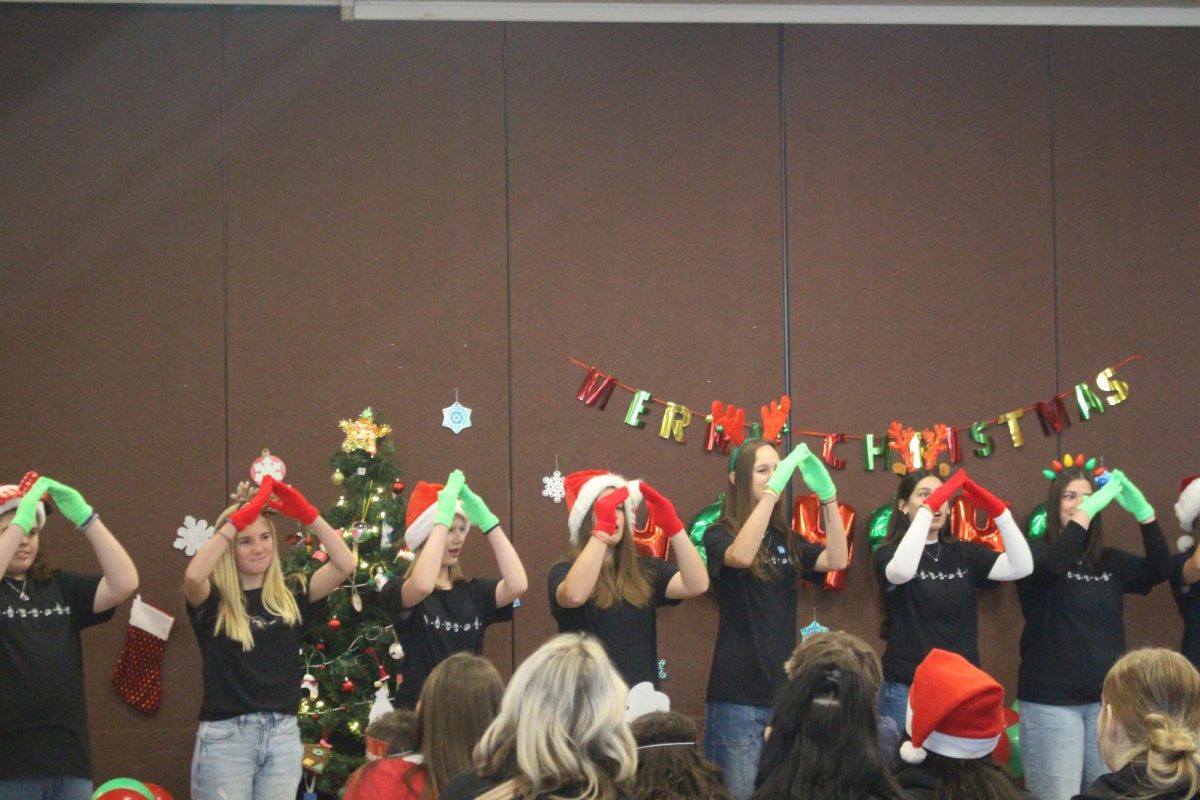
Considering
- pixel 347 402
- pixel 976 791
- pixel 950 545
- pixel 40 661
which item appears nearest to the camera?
pixel 976 791

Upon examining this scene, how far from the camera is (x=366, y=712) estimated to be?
Answer: 4.71 metres

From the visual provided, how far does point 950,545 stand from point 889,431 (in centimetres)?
122

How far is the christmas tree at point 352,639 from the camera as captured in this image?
185 inches

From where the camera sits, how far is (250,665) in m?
3.69

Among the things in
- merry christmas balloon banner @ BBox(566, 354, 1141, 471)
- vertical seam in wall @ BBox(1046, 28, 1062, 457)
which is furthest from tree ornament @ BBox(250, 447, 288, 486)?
vertical seam in wall @ BBox(1046, 28, 1062, 457)

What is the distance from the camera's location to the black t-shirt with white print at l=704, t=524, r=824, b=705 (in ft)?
12.6

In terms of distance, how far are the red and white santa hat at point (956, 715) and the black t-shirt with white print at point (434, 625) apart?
5.51 feet

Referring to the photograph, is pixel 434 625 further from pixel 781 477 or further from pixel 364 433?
pixel 364 433

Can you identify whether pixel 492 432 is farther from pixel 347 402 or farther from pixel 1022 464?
pixel 1022 464

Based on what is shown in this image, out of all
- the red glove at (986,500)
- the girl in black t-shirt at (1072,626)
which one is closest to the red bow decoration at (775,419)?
the red glove at (986,500)

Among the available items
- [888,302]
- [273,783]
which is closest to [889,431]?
[888,302]

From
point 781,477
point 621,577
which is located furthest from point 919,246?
point 621,577

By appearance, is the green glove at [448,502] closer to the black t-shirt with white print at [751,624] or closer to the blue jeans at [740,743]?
the black t-shirt with white print at [751,624]

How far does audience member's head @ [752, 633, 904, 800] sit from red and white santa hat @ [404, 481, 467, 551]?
1.68 meters
